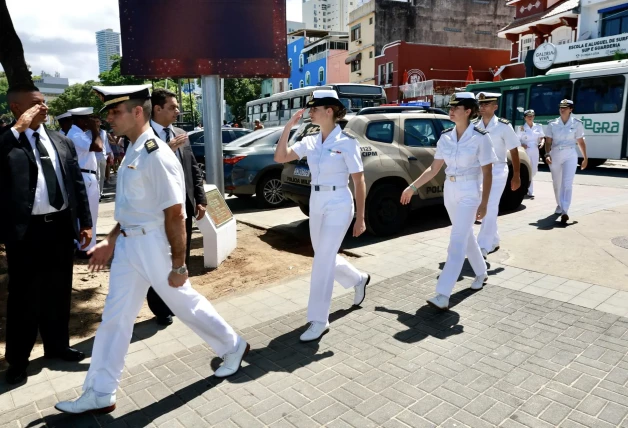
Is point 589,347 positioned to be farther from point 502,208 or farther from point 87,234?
Result: point 502,208

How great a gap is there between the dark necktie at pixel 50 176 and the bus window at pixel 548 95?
17622mm

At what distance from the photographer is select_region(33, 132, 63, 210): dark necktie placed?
3.31 m

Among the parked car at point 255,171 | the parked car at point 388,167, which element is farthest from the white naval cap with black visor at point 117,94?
the parked car at point 255,171

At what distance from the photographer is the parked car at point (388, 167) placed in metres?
7.13

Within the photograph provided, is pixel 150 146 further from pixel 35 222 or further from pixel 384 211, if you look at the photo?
pixel 384 211

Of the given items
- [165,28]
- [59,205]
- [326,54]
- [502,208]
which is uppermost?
[326,54]

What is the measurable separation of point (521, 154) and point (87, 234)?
24.5ft

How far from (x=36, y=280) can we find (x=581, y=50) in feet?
85.3

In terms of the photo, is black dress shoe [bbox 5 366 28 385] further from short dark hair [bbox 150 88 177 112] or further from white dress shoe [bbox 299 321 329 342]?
short dark hair [bbox 150 88 177 112]

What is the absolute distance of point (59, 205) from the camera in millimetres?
3355

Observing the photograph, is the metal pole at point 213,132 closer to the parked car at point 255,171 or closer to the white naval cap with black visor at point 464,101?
the parked car at point 255,171

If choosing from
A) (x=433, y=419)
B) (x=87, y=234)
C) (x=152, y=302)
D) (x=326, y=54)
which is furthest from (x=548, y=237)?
(x=326, y=54)

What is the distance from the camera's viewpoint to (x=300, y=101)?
1886 cm

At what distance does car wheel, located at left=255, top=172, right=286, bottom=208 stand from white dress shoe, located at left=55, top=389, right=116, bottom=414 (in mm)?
7316
